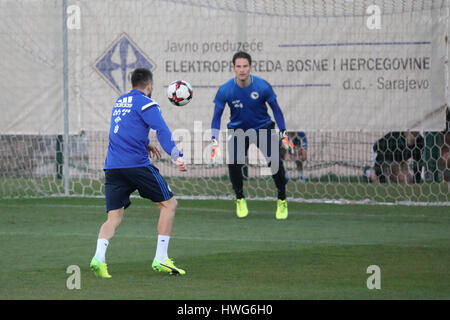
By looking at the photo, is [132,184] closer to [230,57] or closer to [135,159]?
[135,159]

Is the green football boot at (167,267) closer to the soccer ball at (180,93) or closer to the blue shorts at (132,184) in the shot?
the blue shorts at (132,184)

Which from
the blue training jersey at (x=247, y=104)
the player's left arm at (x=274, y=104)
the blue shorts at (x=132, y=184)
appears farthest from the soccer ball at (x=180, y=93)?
the player's left arm at (x=274, y=104)

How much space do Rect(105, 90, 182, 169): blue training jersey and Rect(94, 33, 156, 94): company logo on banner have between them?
8189 millimetres

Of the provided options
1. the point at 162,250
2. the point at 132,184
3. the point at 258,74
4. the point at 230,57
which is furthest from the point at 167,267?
the point at 230,57

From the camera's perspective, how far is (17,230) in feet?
38.4

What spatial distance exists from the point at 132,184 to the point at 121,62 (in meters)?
8.47

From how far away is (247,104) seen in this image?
1320 centimetres

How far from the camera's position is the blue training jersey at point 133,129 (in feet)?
27.5

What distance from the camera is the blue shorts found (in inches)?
332

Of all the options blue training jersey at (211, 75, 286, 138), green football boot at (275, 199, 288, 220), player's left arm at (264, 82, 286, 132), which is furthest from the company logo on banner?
green football boot at (275, 199, 288, 220)

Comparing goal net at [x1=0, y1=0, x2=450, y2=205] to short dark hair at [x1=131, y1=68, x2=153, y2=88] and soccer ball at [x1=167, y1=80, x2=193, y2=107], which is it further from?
short dark hair at [x1=131, y1=68, x2=153, y2=88]

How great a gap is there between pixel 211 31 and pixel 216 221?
4.60 meters
